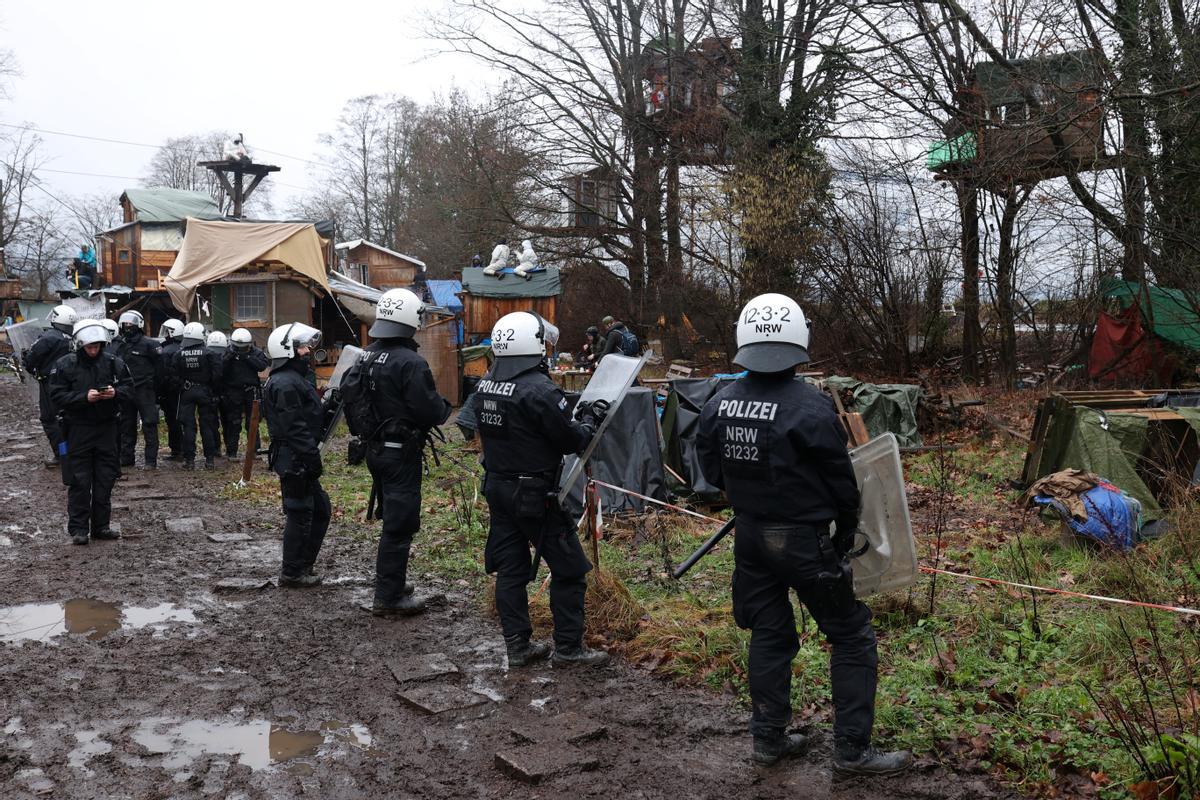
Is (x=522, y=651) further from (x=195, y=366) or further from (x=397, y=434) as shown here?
(x=195, y=366)

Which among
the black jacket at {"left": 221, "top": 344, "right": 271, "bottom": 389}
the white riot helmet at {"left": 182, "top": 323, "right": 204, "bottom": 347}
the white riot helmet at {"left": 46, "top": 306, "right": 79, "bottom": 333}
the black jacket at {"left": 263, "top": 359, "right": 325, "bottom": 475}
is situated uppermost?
the white riot helmet at {"left": 46, "top": 306, "right": 79, "bottom": 333}

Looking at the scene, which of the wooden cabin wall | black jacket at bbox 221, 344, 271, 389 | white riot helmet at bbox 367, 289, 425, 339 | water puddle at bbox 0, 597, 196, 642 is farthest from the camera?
the wooden cabin wall

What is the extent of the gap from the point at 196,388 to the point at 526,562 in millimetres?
9206

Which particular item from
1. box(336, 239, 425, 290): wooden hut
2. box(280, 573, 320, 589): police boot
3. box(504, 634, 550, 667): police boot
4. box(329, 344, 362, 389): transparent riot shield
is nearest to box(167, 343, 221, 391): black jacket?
box(329, 344, 362, 389): transparent riot shield

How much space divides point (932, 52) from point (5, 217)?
54152 millimetres

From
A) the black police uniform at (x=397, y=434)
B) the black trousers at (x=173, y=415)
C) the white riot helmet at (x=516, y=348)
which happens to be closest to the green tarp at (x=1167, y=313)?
the white riot helmet at (x=516, y=348)

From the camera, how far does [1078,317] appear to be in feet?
53.9

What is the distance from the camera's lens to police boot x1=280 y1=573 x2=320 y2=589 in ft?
24.7

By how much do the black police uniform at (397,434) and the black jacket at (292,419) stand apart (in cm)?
92

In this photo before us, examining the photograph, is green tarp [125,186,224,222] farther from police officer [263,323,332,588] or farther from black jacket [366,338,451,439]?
black jacket [366,338,451,439]

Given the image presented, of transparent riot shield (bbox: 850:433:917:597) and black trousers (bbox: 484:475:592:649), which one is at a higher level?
transparent riot shield (bbox: 850:433:917:597)

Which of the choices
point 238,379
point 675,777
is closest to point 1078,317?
point 238,379

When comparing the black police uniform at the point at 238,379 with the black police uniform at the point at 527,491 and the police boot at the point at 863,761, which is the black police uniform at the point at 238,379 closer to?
the black police uniform at the point at 527,491

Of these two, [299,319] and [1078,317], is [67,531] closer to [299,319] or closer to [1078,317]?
[299,319]
